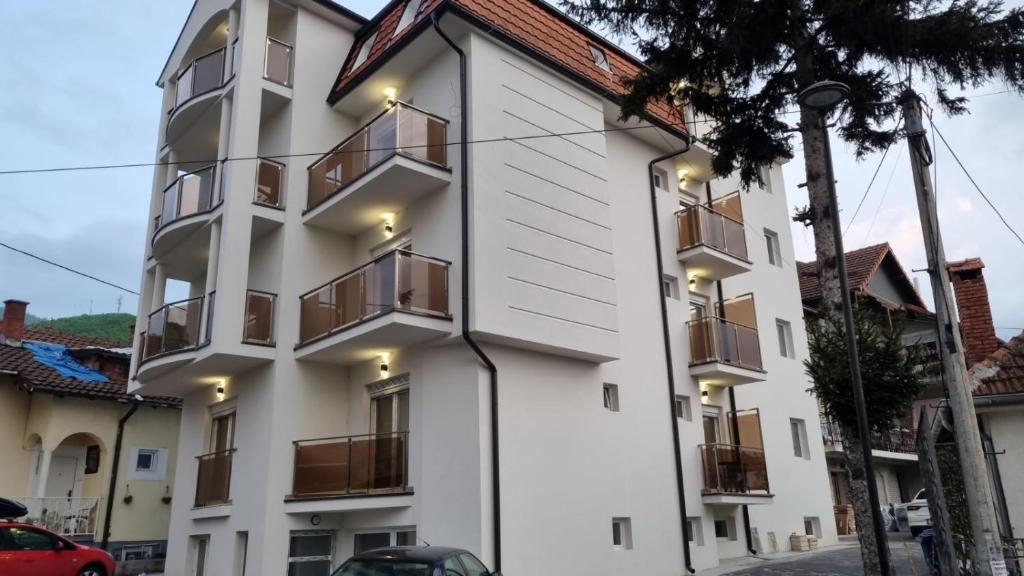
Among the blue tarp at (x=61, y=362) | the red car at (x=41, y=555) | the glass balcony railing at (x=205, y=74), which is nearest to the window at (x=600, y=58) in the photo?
the glass balcony railing at (x=205, y=74)

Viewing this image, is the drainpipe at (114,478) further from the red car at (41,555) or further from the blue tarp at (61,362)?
the red car at (41,555)

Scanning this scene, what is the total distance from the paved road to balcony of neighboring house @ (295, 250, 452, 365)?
8.51 m

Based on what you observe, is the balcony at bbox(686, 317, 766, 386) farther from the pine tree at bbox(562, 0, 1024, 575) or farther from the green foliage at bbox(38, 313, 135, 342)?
the green foliage at bbox(38, 313, 135, 342)

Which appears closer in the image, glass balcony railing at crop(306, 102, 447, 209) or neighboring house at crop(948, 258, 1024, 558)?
neighboring house at crop(948, 258, 1024, 558)

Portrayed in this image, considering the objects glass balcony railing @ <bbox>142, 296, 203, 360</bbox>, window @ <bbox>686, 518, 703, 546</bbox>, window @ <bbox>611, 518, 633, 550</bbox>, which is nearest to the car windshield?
window @ <bbox>611, 518, 633, 550</bbox>

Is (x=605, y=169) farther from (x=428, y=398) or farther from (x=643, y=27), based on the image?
(x=428, y=398)

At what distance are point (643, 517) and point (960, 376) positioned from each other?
8280 mm

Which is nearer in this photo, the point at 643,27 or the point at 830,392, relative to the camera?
the point at 830,392

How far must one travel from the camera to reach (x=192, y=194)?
17.5 m

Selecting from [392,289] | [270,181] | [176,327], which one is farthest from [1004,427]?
[176,327]

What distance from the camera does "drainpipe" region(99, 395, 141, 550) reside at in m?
20.2

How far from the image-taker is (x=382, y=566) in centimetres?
939

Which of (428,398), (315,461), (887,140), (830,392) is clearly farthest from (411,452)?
(887,140)

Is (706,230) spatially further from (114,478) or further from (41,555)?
(114,478)
